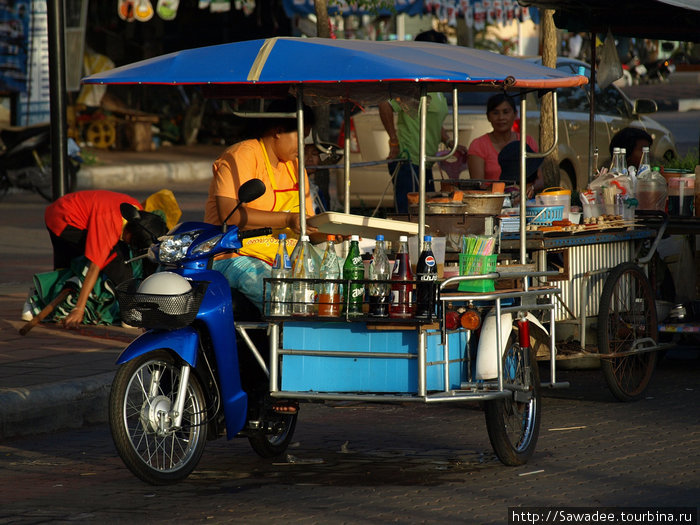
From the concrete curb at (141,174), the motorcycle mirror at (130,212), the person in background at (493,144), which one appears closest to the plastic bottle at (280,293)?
the motorcycle mirror at (130,212)

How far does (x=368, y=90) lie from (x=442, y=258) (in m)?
1.06

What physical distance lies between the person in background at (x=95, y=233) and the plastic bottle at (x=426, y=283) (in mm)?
3363

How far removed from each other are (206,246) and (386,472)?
4.40 ft

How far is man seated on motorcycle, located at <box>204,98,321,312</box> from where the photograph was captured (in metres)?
5.76

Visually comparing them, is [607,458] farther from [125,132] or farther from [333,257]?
[125,132]

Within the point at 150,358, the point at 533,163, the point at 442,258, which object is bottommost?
the point at 150,358

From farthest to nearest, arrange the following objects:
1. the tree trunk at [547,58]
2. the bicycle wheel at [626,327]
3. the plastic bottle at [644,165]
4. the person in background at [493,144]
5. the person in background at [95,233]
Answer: the tree trunk at [547,58], the person in background at [493,144], the person in background at [95,233], the plastic bottle at [644,165], the bicycle wheel at [626,327]

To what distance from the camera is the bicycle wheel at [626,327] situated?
23.1 ft

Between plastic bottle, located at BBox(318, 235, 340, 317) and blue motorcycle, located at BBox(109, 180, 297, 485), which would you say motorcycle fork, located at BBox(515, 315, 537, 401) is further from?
blue motorcycle, located at BBox(109, 180, 297, 485)

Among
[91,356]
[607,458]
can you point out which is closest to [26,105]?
[91,356]

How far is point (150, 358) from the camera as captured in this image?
5273 mm

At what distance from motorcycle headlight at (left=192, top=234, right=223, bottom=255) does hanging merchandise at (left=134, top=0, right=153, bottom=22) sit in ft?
49.8

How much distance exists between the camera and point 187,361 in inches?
207

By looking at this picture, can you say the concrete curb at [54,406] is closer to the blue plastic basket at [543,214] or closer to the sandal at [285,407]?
the sandal at [285,407]
